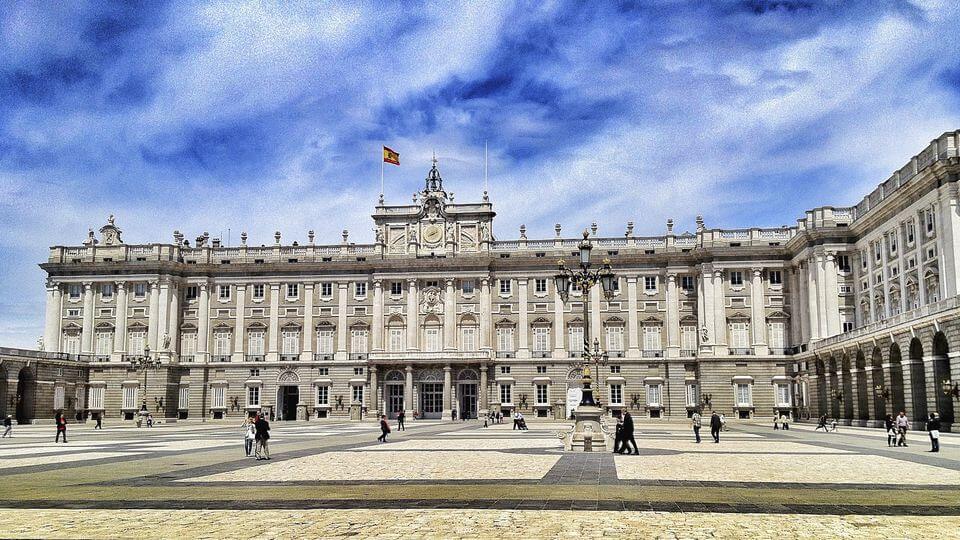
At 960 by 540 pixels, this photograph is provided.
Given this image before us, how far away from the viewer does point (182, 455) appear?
31484 mm

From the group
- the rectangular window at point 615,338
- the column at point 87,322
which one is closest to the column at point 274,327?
the column at point 87,322

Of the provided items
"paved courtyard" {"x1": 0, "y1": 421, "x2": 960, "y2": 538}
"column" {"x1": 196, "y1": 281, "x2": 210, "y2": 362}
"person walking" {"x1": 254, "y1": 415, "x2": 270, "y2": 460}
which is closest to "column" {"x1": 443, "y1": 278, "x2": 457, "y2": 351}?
"column" {"x1": 196, "y1": 281, "x2": 210, "y2": 362}

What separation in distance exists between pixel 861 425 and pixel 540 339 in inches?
1235

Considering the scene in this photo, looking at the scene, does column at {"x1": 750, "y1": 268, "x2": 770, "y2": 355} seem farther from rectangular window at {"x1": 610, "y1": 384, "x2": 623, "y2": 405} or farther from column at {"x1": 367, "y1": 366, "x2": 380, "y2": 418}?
column at {"x1": 367, "y1": 366, "x2": 380, "y2": 418}

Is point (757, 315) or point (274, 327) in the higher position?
point (757, 315)

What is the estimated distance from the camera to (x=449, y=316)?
8362 centimetres

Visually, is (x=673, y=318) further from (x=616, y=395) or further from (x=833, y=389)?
(x=833, y=389)

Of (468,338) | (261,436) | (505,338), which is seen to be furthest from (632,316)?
(261,436)

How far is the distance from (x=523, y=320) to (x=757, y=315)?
851 inches

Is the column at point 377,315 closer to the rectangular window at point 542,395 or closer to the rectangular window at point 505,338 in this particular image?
the rectangular window at point 505,338

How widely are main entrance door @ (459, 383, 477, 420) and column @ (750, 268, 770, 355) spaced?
85.8ft

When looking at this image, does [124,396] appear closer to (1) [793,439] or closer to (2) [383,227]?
(2) [383,227]

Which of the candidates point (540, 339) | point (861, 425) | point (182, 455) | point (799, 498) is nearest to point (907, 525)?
point (799, 498)

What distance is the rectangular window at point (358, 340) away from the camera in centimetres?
8469
